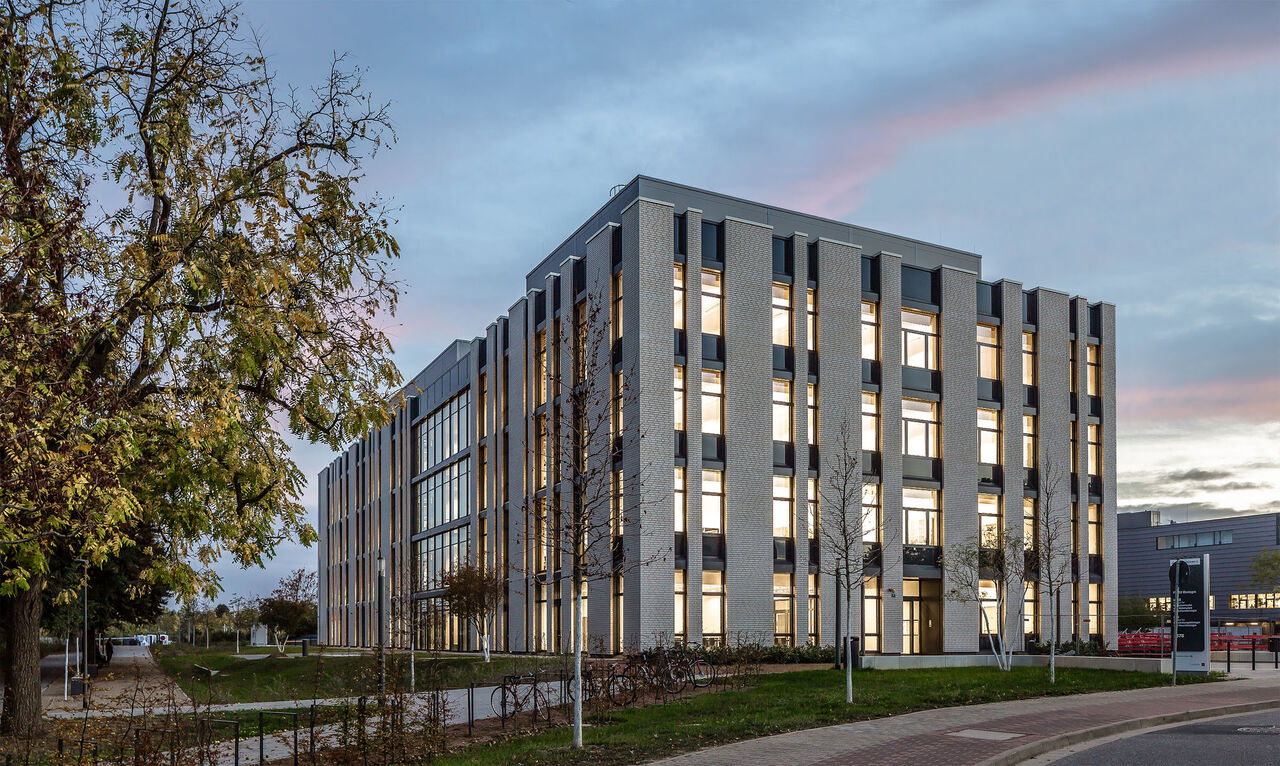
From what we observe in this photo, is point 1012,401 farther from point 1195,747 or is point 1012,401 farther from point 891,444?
point 1195,747

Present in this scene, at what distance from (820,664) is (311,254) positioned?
2552 centimetres

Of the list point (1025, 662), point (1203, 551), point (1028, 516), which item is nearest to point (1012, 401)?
point (1028, 516)

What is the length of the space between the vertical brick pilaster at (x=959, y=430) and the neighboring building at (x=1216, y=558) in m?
69.7

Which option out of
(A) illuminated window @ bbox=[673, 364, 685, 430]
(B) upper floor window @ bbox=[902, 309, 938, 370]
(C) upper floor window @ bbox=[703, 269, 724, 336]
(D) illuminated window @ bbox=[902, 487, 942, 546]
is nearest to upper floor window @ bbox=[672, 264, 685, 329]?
(C) upper floor window @ bbox=[703, 269, 724, 336]

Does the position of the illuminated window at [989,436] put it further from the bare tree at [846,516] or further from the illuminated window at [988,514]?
the bare tree at [846,516]

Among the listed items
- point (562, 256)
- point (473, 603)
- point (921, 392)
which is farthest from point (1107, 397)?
point (473, 603)

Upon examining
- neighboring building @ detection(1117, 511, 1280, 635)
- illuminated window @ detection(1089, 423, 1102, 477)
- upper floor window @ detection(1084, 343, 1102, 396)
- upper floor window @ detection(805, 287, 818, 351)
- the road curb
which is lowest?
neighboring building @ detection(1117, 511, 1280, 635)

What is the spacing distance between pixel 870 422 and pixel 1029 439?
9.59 metres

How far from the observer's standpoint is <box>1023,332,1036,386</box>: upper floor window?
48188 mm

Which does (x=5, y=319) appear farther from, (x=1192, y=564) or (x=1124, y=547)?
(x=1124, y=547)

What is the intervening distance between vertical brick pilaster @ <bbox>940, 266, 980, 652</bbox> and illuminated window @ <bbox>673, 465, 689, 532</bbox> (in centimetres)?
1254

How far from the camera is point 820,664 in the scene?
3500cm

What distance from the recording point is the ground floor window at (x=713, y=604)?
37969 mm

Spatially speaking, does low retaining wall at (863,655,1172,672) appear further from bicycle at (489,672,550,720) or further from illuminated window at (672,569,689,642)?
bicycle at (489,672,550,720)
